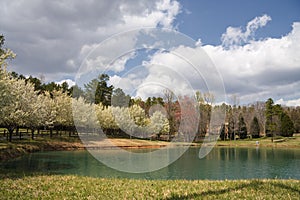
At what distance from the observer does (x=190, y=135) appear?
2012 inches

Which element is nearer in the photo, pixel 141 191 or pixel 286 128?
pixel 141 191

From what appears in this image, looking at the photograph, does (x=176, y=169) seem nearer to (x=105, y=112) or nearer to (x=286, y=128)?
(x=105, y=112)

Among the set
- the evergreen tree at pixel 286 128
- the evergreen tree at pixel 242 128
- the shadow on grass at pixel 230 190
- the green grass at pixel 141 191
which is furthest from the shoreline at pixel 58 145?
the shadow on grass at pixel 230 190

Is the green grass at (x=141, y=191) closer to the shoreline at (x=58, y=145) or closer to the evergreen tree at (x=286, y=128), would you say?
the shoreline at (x=58, y=145)

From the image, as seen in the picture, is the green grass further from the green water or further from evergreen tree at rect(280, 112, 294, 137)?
evergreen tree at rect(280, 112, 294, 137)

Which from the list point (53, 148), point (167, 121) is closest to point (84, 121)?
point (53, 148)

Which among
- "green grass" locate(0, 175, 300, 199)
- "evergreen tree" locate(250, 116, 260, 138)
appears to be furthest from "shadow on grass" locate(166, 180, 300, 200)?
"evergreen tree" locate(250, 116, 260, 138)

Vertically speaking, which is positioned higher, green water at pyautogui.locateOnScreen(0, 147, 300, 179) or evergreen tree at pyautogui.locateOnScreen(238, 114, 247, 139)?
evergreen tree at pyautogui.locateOnScreen(238, 114, 247, 139)

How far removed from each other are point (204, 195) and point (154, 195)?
1.61 meters

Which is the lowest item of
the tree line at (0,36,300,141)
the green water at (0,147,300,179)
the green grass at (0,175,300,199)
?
the green water at (0,147,300,179)

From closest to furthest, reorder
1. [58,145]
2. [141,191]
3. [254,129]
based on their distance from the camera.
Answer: [141,191] → [58,145] → [254,129]

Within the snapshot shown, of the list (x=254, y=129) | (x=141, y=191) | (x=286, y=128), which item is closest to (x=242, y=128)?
(x=254, y=129)

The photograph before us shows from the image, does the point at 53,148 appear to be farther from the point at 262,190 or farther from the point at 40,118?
the point at 262,190

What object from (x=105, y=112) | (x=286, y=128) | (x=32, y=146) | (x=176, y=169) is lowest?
(x=176, y=169)
